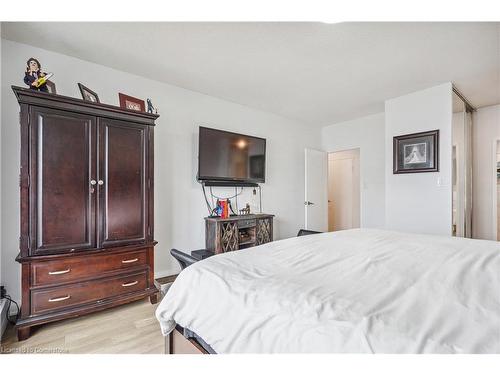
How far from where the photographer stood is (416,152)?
3.19 meters

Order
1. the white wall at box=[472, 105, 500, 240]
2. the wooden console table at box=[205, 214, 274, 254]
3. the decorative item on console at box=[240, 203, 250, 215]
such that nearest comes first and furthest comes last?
1. the wooden console table at box=[205, 214, 274, 254]
2. the white wall at box=[472, 105, 500, 240]
3. the decorative item on console at box=[240, 203, 250, 215]

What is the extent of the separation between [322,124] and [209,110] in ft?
8.11

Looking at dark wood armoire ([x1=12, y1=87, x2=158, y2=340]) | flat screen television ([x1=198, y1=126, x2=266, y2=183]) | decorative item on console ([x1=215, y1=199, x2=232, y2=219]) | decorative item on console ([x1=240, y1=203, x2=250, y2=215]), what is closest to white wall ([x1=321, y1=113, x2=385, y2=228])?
flat screen television ([x1=198, y1=126, x2=266, y2=183])

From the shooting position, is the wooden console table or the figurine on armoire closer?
the figurine on armoire

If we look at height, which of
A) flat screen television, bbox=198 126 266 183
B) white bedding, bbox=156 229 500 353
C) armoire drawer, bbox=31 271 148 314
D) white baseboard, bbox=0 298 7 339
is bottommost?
white baseboard, bbox=0 298 7 339

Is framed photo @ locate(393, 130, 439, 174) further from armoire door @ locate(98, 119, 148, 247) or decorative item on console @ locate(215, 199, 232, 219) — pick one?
armoire door @ locate(98, 119, 148, 247)

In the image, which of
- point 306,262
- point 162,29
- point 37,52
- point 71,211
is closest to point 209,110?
point 162,29

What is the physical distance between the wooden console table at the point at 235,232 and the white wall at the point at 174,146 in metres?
0.25

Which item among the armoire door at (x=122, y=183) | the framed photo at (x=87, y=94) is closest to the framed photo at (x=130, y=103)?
the framed photo at (x=87, y=94)

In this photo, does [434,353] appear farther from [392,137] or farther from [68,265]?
[392,137]

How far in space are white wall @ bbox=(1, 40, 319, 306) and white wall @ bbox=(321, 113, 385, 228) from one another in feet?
2.59

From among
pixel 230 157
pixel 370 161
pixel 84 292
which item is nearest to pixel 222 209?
pixel 230 157

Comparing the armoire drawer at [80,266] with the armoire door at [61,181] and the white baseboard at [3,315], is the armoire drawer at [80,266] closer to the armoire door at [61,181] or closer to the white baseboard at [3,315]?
the armoire door at [61,181]

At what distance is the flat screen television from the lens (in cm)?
323
